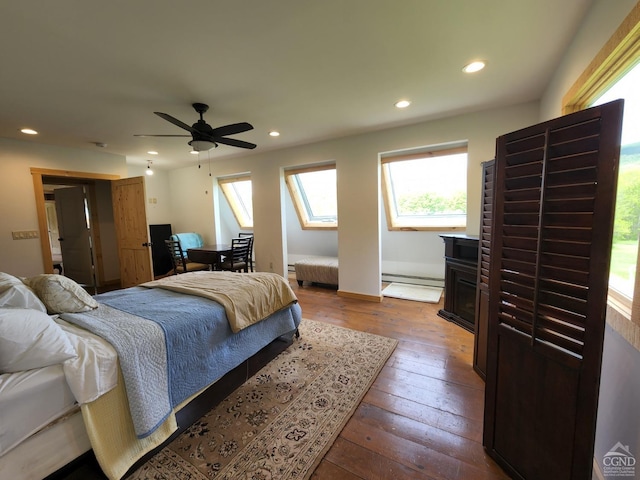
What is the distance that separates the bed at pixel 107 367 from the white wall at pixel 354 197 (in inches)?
90.4

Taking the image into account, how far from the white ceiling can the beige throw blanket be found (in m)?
1.82

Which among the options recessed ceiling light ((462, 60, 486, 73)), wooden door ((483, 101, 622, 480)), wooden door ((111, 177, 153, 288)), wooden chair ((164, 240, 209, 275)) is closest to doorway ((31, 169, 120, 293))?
wooden door ((111, 177, 153, 288))

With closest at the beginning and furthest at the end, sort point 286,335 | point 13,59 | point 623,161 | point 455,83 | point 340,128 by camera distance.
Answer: point 623,161 → point 13,59 → point 455,83 → point 286,335 → point 340,128

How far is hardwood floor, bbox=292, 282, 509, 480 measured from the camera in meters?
1.44

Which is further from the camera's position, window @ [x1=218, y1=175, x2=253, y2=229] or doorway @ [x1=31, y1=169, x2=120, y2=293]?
window @ [x1=218, y1=175, x2=253, y2=229]

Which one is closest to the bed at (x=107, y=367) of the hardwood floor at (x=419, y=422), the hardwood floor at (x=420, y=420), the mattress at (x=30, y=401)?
the mattress at (x=30, y=401)

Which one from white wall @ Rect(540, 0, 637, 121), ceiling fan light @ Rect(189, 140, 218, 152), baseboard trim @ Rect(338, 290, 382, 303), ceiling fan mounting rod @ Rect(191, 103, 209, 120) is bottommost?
baseboard trim @ Rect(338, 290, 382, 303)

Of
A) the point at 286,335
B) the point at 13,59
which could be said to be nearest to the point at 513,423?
the point at 286,335

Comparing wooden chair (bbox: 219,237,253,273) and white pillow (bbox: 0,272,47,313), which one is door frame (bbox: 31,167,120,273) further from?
white pillow (bbox: 0,272,47,313)

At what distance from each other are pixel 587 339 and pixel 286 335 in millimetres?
2504

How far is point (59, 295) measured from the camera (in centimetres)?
185

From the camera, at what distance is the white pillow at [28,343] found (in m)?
1.24

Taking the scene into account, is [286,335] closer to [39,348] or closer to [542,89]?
[39,348]

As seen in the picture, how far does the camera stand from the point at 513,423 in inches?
53.0
